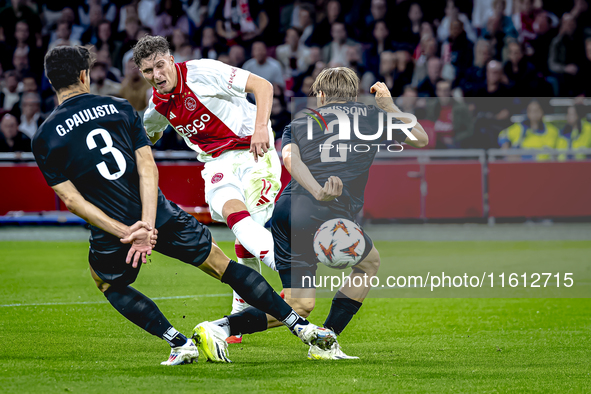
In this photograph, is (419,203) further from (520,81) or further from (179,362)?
(179,362)

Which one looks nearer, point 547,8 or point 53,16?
point 547,8

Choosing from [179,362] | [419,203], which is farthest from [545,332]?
[419,203]

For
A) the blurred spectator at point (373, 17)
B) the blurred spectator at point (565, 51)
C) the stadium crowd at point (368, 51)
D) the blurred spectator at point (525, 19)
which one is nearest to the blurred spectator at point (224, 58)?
the stadium crowd at point (368, 51)

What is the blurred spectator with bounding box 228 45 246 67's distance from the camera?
14.6m

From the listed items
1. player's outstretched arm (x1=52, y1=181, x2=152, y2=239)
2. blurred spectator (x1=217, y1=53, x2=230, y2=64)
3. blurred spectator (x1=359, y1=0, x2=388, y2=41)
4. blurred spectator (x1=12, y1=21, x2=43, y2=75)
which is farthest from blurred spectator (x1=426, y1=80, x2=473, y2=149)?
player's outstretched arm (x1=52, y1=181, x2=152, y2=239)

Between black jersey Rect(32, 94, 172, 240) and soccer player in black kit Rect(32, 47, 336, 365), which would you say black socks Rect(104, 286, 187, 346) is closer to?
soccer player in black kit Rect(32, 47, 336, 365)

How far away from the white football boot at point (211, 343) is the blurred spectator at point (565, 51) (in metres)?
11.0

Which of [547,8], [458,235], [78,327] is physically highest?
[547,8]

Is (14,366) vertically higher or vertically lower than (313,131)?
lower

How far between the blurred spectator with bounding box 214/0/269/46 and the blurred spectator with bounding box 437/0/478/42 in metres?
3.39

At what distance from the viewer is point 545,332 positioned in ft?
19.1

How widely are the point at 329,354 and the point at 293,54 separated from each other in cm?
1106

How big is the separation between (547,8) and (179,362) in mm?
12973

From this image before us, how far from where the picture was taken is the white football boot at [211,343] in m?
4.78
